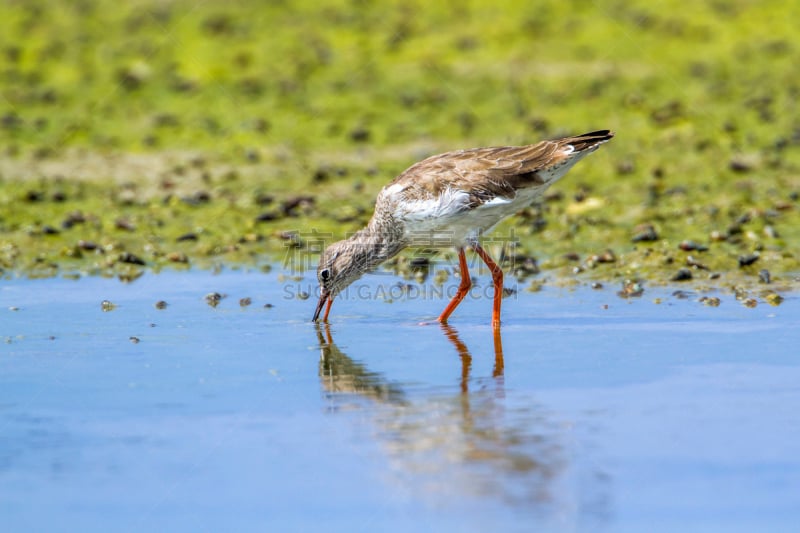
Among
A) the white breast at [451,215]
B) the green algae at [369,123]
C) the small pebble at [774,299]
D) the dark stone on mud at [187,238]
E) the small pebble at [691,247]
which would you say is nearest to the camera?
the small pebble at [774,299]

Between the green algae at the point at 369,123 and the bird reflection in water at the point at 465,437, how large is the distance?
467 centimetres

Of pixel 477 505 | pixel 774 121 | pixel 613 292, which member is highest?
pixel 774 121

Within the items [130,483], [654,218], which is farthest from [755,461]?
A: [654,218]

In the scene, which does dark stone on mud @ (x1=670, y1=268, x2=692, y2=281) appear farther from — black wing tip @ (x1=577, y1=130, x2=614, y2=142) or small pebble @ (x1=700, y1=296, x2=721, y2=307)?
black wing tip @ (x1=577, y1=130, x2=614, y2=142)

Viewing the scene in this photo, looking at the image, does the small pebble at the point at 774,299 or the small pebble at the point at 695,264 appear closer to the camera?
the small pebble at the point at 774,299

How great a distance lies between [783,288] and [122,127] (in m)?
12.5

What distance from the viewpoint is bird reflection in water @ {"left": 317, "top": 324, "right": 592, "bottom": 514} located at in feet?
20.9

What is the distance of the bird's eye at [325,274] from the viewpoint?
38.3 ft

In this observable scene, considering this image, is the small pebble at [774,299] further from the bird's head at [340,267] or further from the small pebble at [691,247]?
the bird's head at [340,267]

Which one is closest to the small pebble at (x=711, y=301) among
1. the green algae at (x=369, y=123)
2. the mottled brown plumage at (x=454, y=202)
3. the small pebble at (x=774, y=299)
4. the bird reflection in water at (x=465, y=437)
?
the small pebble at (x=774, y=299)

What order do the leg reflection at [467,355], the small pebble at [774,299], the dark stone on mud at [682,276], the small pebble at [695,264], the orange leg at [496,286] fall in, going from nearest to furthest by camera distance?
the leg reflection at [467,355] < the orange leg at [496,286] < the small pebble at [774,299] < the dark stone on mud at [682,276] < the small pebble at [695,264]

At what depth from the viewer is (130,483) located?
21.5ft

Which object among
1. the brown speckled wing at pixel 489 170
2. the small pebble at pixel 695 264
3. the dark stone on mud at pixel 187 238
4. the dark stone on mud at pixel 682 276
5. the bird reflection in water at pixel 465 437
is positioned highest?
the brown speckled wing at pixel 489 170

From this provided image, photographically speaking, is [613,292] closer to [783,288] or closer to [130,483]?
[783,288]
